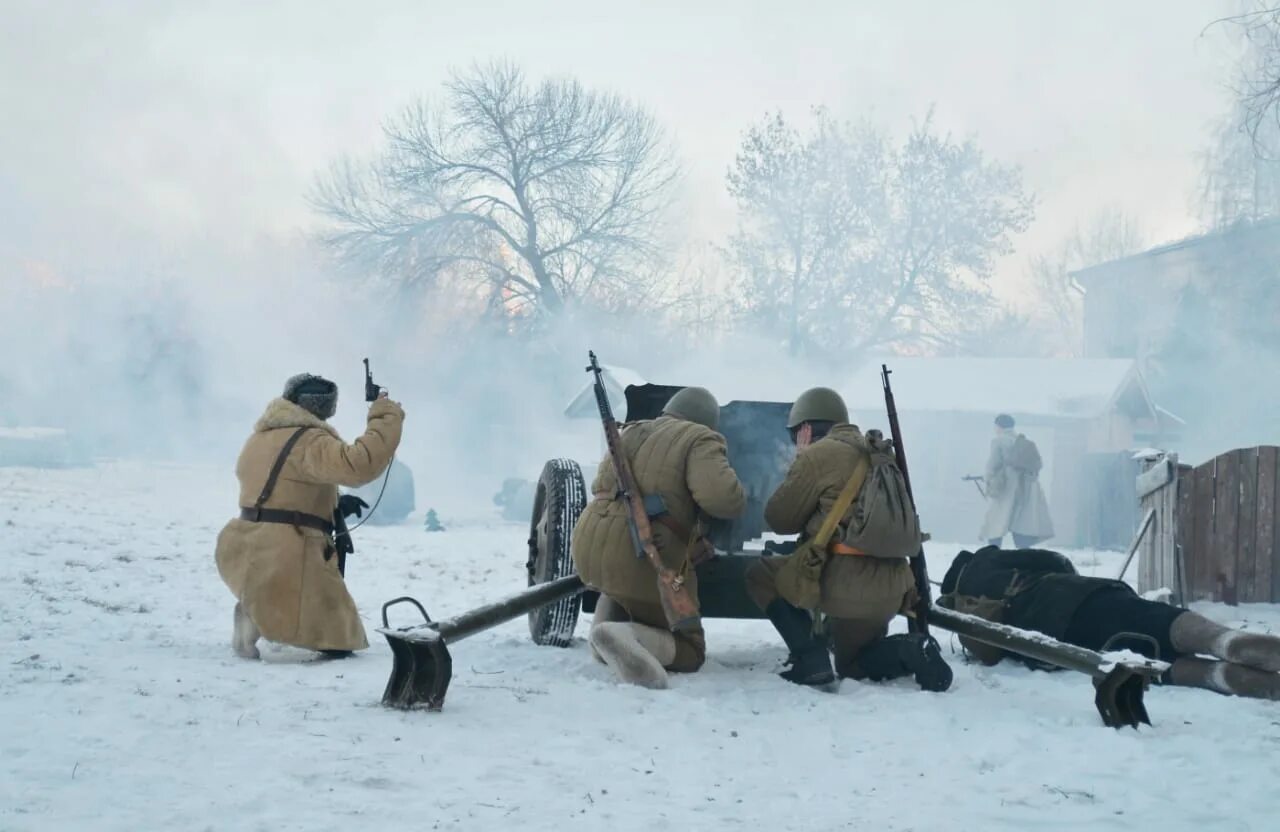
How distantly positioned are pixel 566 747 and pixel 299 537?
2.25m

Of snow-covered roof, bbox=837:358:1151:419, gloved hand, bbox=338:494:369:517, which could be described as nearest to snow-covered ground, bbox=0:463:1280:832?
gloved hand, bbox=338:494:369:517

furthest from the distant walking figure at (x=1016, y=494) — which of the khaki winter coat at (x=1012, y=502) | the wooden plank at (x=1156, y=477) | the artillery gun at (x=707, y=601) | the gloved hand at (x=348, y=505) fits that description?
the gloved hand at (x=348, y=505)

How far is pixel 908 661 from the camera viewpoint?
5.47 m

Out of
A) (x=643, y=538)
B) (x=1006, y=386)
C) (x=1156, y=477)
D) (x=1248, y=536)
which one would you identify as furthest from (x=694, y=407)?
(x=1006, y=386)

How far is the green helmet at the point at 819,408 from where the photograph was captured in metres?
5.93

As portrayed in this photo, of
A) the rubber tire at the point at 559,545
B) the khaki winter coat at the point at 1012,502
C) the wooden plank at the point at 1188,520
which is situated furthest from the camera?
the khaki winter coat at the point at 1012,502

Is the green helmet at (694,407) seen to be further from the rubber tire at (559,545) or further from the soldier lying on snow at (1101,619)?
the soldier lying on snow at (1101,619)

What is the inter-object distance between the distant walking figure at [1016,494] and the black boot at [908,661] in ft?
30.1

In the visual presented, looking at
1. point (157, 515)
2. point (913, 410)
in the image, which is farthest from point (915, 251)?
point (157, 515)

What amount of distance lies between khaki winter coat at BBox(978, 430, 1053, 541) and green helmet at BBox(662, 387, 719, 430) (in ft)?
30.3

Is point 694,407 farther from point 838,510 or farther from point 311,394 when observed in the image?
point 311,394

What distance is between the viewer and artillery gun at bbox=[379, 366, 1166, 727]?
15.1 feet

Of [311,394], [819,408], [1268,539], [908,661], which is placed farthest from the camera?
[1268,539]

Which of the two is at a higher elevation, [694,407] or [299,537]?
[694,407]
